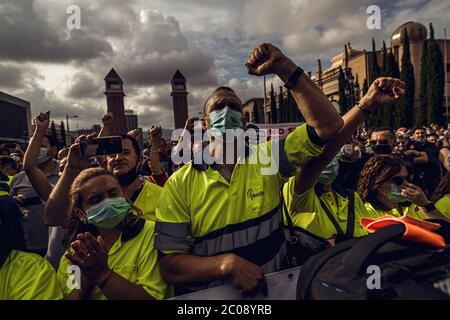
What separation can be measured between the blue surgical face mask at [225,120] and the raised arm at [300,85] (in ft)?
1.18

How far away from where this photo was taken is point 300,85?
1.59m

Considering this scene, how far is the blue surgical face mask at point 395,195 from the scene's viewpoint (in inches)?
101

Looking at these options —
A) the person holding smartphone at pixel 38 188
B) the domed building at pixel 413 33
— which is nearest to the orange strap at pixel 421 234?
the person holding smartphone at pixel 38 188

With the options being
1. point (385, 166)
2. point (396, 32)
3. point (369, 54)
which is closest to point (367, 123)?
point (369, 54)

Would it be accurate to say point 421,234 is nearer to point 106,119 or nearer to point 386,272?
point 386,272

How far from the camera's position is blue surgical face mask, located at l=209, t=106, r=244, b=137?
1907mm

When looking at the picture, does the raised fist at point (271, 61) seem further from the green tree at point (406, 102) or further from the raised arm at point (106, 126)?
the green tree at point (406, 102)

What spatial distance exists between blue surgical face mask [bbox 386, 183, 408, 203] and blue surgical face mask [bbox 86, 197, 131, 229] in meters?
2.09

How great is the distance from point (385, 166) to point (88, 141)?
245cm

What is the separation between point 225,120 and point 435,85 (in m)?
37.0

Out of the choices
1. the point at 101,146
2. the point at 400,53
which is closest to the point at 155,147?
the point at 101,146

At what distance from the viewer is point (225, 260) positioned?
5.15ft

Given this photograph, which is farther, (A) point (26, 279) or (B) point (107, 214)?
(B) point (107, 214)

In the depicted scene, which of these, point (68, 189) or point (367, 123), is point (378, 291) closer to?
point (68, 189)
